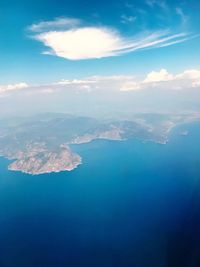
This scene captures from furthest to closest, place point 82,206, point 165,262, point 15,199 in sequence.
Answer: point 15,199
point 82,206
point 165,262

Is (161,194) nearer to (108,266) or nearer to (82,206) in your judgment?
(82,206)

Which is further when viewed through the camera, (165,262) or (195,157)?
(195,157)

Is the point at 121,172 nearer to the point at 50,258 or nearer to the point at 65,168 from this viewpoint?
the point at 65,168

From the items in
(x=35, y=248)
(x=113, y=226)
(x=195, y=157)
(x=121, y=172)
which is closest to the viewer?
(x=35, y=248)

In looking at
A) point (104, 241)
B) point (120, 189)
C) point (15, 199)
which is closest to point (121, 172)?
point (120, 189)

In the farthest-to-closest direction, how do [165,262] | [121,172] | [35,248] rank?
[121,172], [35,248], [165,262]

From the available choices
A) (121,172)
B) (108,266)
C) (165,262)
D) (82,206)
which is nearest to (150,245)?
(165,262)
